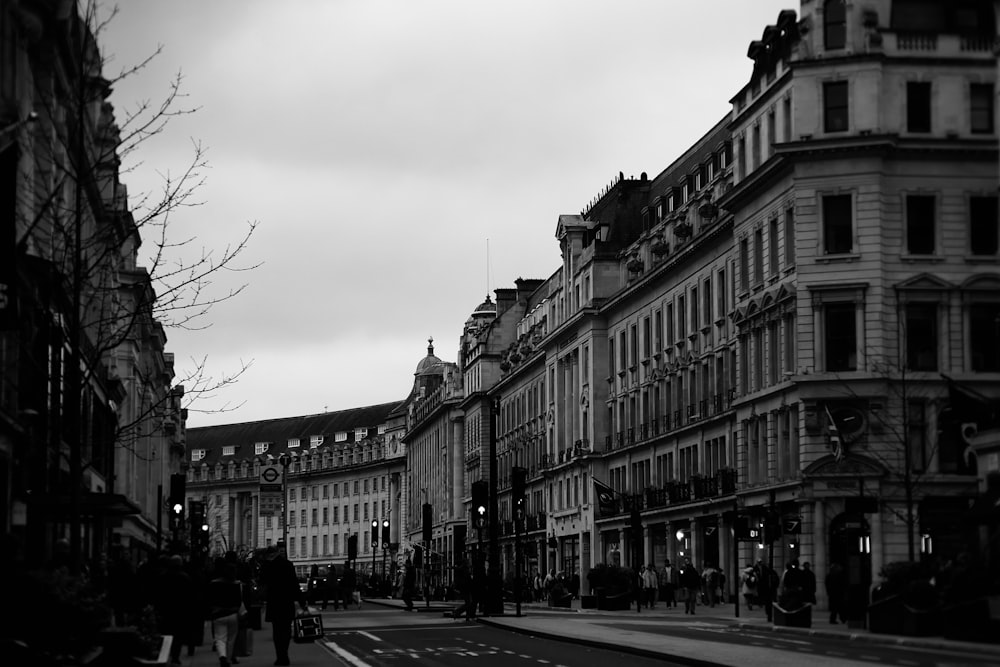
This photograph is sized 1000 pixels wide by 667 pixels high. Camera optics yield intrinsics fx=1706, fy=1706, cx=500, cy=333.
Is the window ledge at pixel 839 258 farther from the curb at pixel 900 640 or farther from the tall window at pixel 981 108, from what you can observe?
Result: the curb at pixel 900 640

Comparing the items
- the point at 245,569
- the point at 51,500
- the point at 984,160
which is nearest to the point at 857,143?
the point at 984,160

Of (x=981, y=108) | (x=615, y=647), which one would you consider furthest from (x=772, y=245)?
(x=615, y=647)

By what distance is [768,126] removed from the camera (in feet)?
215

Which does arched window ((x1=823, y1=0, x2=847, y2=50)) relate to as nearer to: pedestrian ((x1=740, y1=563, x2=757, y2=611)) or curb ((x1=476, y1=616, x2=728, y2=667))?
pedestrian ((x1=740, y1=563, x2=757, y2=611))

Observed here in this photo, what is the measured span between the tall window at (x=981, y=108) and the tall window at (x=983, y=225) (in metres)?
2.54

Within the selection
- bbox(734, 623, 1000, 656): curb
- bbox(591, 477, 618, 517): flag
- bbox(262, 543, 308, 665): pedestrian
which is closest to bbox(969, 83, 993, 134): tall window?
bbox(734, 623, 1000, 656): curb

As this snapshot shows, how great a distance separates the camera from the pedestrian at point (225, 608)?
27.9 meters

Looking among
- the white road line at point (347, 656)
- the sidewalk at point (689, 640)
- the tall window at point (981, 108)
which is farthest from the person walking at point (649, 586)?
the white road line at point (347, 656)

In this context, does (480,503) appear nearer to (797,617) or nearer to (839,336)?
(839,336)

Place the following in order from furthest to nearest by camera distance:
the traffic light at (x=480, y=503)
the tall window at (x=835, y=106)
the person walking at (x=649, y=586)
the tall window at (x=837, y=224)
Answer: the person walking at (x=649, y=586) < the tall window at (x=837, y=224) < the tall window at (x=835, y=106) < the traffic light at (x=480, y=503)

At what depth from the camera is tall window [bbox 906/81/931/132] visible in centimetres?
6134

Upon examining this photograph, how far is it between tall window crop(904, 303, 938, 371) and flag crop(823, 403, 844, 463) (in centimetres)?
353

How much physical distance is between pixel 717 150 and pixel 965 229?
61.4 feet

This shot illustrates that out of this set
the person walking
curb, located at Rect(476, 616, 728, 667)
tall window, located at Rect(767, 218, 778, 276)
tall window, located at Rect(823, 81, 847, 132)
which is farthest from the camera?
the person walking
